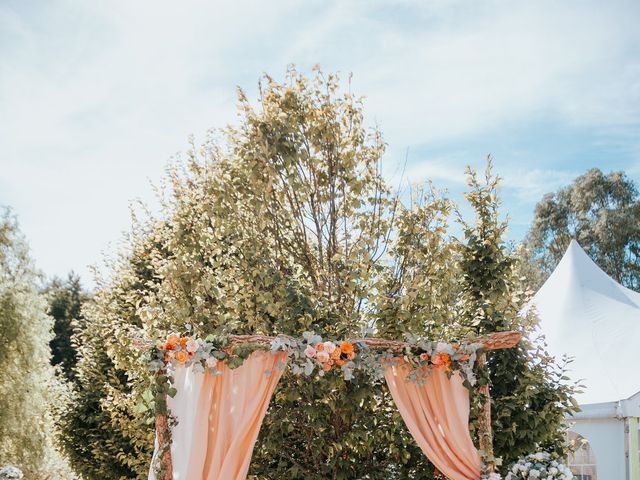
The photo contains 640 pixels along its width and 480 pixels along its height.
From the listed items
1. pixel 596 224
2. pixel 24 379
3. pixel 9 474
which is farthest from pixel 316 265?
pixel 596 224

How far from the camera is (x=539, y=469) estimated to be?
455 centimetres

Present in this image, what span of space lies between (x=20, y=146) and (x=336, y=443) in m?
5.99

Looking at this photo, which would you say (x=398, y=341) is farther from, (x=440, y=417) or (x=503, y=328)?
(x=503, y=328)

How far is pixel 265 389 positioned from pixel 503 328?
179 centimetres

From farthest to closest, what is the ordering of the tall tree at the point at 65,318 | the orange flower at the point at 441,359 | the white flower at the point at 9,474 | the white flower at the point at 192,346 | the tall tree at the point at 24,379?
the tall tree at the point at 65,318 → the tall tree at the point at 24,379 → the white flower at the point at 9,474 → the orange flower at the point at 441,359 → the white flower at the point at 192,346

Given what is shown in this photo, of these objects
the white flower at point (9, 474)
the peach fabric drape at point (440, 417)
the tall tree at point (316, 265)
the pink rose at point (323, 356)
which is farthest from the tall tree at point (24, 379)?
the peach fabric drape at point (440, 417)

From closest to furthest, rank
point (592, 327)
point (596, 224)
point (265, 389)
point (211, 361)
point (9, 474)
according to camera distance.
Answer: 1. point (211, 361)
2. point (265, 389)
3. point (9, 474)
4. point (592, 327)
5. point (596, 224)

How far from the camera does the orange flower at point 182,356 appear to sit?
4148 mm

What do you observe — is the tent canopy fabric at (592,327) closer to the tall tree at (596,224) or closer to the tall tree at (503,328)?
the tall tree at (503,328)

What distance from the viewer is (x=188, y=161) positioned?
793cm

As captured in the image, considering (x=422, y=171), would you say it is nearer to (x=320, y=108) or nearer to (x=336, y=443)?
(x=320, y=108)

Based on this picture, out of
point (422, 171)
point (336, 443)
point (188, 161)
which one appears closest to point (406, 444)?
point (336, 443)

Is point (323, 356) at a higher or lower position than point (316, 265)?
lower

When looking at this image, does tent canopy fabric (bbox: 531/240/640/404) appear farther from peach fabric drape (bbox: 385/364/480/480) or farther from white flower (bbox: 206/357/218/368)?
white flower (bbox: 206/357/218/368)
